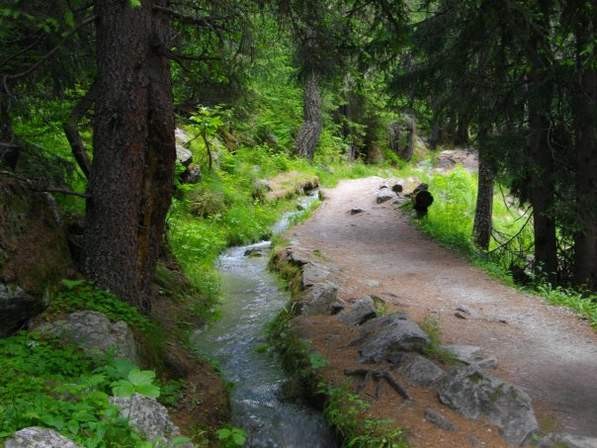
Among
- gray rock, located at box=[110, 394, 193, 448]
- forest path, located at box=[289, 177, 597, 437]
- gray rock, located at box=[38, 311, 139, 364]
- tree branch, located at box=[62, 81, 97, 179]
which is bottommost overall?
forest path, located at box=[289, 177, 597, 437]

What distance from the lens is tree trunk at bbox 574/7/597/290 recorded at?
30.8 feet

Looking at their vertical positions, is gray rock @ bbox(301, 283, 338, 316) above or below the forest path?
above

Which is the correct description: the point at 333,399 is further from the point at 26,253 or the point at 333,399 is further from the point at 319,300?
the point at 26,253

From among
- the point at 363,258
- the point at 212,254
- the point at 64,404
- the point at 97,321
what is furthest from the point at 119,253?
the point at 363,258

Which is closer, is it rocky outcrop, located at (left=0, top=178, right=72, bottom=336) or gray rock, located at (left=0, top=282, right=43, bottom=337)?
gray rock, located at (left=0, top=282, right=43, bottom=337)

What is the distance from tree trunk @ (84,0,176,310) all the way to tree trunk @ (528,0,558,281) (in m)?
6.06

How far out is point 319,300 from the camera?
8398 millimetres

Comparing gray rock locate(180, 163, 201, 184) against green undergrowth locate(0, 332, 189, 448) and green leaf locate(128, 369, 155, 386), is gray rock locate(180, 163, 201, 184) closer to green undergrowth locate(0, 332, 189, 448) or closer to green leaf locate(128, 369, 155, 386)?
green undergrowth locate(0, 332, 189, 448)

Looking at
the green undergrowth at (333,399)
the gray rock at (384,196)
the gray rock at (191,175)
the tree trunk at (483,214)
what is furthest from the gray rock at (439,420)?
the gray rock at (384,196)

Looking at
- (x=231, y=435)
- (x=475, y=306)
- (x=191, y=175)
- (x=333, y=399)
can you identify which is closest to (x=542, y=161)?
(x=475, y=306)

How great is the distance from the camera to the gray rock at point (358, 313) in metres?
7.69

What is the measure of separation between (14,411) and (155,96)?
12.2 feet

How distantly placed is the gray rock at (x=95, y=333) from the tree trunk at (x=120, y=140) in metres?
0.68

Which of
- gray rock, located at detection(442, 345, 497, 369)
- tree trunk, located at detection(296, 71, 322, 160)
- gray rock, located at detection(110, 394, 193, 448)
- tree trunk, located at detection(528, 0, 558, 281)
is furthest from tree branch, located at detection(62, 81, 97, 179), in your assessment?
tree trunk, located at detection(296, 71, 322, 160)
